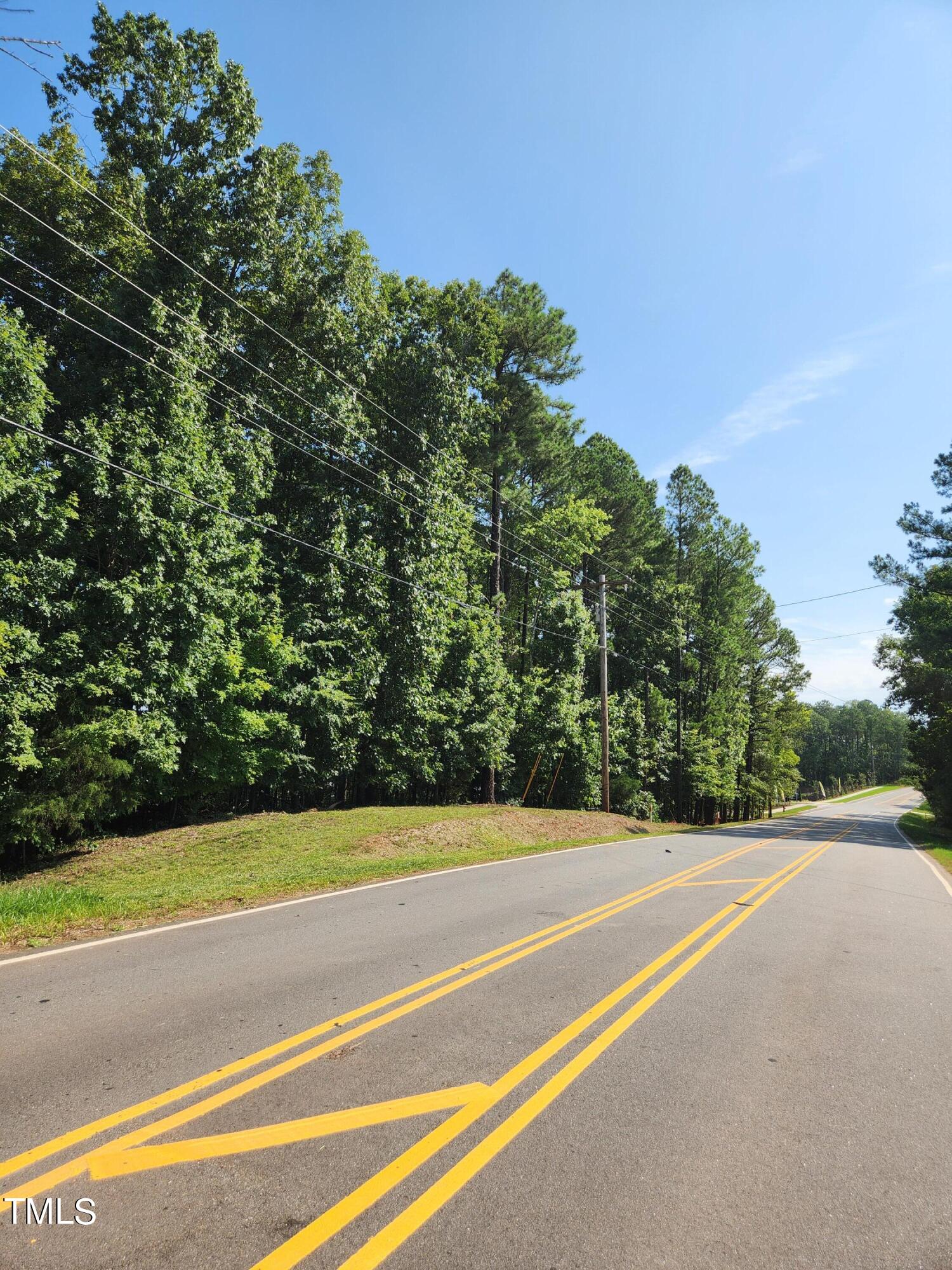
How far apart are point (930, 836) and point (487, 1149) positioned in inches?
1493

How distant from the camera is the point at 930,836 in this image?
32688mm

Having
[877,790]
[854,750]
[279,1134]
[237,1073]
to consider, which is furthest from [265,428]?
[854,750]

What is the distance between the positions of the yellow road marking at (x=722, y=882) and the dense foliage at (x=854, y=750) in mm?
129888

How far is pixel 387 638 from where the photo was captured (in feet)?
72.9

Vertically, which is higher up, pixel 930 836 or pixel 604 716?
pixel 604 716

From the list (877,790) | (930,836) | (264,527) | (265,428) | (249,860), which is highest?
(265,428)

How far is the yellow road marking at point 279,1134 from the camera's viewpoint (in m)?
3.03

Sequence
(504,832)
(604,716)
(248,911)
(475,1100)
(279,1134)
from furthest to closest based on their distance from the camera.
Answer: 1. (604,716)
2. (504,832)
3. (248,911)
4. (475,1100)
5. (279,1134)

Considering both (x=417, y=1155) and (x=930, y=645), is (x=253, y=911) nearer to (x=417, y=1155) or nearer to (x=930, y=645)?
(x=417, y=1155)

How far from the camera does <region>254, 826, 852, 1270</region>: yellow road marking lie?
2525mm

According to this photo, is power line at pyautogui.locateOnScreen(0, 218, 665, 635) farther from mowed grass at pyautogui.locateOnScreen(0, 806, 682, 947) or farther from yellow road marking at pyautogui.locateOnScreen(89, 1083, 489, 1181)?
yellow road marking at pyautogui.locateOnScreen(89, 1083, 489, 1181)

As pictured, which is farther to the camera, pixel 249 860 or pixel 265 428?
pixel 265 428

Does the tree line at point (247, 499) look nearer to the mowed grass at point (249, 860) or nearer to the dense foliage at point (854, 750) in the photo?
the mowed grass at point (249, 860)

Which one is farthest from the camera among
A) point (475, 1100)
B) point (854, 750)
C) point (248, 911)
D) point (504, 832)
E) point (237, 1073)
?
point (854, 750)
